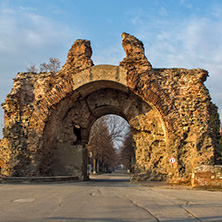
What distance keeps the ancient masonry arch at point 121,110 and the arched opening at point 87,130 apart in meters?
0.05

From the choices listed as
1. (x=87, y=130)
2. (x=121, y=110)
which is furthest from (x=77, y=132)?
(x=121, y=110)

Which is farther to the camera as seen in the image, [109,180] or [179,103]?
[109,180]

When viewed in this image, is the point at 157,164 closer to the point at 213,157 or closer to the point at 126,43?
the point at 213,157

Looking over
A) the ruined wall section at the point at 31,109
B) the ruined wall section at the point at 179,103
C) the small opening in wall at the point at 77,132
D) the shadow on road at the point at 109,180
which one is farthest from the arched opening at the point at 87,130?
the shadow on road at the point at 109,180

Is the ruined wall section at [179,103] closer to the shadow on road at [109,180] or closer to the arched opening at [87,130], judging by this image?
the arched opening at [87,130]

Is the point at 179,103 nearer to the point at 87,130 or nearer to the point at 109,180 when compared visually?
the point at 87,130

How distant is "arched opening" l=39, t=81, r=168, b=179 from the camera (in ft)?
51.6

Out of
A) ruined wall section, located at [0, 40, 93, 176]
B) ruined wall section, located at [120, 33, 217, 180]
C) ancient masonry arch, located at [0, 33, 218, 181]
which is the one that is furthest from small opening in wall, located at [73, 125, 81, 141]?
ruined wall section, located at [120, 33, 217, 180]

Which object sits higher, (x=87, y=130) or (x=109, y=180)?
(x=87, y=130)

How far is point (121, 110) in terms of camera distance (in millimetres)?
16938

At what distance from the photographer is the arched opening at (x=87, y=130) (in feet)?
51.6

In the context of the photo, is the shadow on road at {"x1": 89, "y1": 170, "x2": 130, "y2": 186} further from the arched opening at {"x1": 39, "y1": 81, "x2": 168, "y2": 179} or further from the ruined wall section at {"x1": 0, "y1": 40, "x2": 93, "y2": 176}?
the ruined wall section at {"x1": 0, "y1": 40, "x2": 93, "y2": 176}

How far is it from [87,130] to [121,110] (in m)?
2.55

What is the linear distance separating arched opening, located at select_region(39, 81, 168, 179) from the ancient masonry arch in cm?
5
